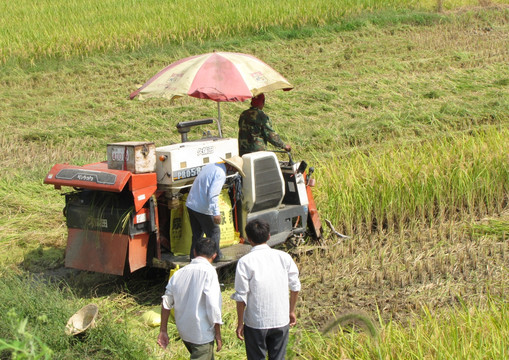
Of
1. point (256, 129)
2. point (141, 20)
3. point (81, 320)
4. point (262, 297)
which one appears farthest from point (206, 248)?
point (141, 20)

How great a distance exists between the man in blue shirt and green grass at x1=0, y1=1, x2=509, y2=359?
28.4 inches

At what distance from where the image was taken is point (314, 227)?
7387 millimetres

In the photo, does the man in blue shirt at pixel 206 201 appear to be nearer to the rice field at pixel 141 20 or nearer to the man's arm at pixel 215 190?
the man's arm at pixel 215 190

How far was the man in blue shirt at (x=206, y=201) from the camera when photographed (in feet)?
19.5

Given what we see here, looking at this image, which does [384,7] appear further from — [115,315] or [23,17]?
[115,315]

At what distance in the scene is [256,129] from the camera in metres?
7.41

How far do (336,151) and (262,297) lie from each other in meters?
6.69

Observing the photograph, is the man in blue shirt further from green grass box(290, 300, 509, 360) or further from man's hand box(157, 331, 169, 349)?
man's hand box(157, 331, 169, 349)

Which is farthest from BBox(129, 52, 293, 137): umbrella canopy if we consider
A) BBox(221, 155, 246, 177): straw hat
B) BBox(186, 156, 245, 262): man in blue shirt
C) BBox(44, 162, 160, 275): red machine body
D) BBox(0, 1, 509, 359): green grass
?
BBox(0, 1, 509, 359): green grass

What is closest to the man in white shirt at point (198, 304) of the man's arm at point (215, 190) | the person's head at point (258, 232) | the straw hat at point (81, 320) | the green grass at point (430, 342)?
the person's head at point (258, 232)

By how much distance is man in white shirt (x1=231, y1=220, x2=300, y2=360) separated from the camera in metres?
4.23

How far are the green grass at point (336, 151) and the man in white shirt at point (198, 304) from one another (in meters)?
0.64

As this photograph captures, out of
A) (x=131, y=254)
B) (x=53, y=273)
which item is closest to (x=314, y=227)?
(x=131, y=254)

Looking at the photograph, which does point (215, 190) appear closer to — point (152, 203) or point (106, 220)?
point (152, 203)
